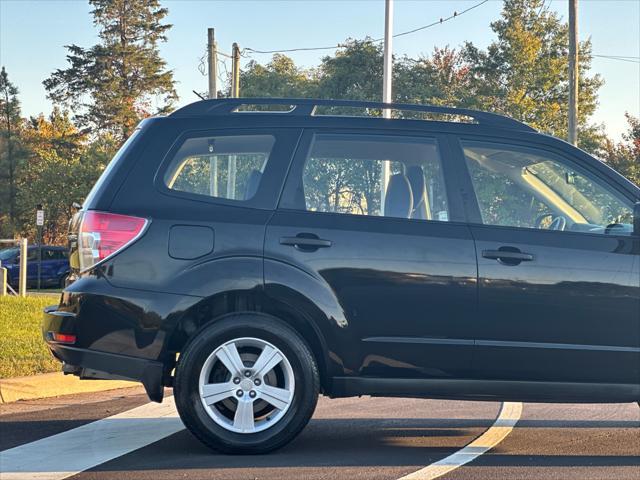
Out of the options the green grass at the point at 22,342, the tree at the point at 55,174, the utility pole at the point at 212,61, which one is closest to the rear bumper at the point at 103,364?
the green grass at the point at 22,342

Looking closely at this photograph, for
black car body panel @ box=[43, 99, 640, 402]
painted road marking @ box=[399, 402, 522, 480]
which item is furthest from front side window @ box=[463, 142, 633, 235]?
painted road marking @ box=[399, 402, 522, 480]

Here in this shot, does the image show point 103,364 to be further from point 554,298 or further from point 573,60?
point 573,60

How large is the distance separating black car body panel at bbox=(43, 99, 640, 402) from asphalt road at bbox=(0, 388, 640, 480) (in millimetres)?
393

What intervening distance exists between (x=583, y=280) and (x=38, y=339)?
644cm

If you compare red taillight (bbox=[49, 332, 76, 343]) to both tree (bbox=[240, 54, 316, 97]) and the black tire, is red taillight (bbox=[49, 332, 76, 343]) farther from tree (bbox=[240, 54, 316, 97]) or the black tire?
tree (bbox=[240, 54, 316, 97])

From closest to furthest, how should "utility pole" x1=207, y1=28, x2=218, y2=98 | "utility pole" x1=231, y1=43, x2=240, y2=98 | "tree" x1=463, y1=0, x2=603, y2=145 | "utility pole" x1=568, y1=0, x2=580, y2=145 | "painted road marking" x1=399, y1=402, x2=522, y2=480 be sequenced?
"painted road marking" x1=399, y1=402, x2=522, y2=480
"utility pole" x1=568, y1=0, x2=580, y2=145
"utility pole" x1=207, y1=28, x2=218, y2=98
"utility pole" x1=231, y1=43, x2=240, y2=98
"tree" x1=463, y1=0, x2=603, y2=145

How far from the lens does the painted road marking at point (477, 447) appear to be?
491cm

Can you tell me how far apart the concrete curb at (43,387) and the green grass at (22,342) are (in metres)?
0.22

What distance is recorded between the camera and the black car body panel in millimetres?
5328

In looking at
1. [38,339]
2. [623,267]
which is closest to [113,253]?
[623,267]

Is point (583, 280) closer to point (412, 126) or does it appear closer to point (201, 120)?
point (412, 126)

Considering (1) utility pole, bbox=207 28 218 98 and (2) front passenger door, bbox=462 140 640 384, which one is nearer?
(2) front passenger door, bbox=462 140 640 384

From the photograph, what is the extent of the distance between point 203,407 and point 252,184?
1341 mm

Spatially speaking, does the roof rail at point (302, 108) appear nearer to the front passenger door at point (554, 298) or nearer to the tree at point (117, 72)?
the front passenger door at point (554, 298)
